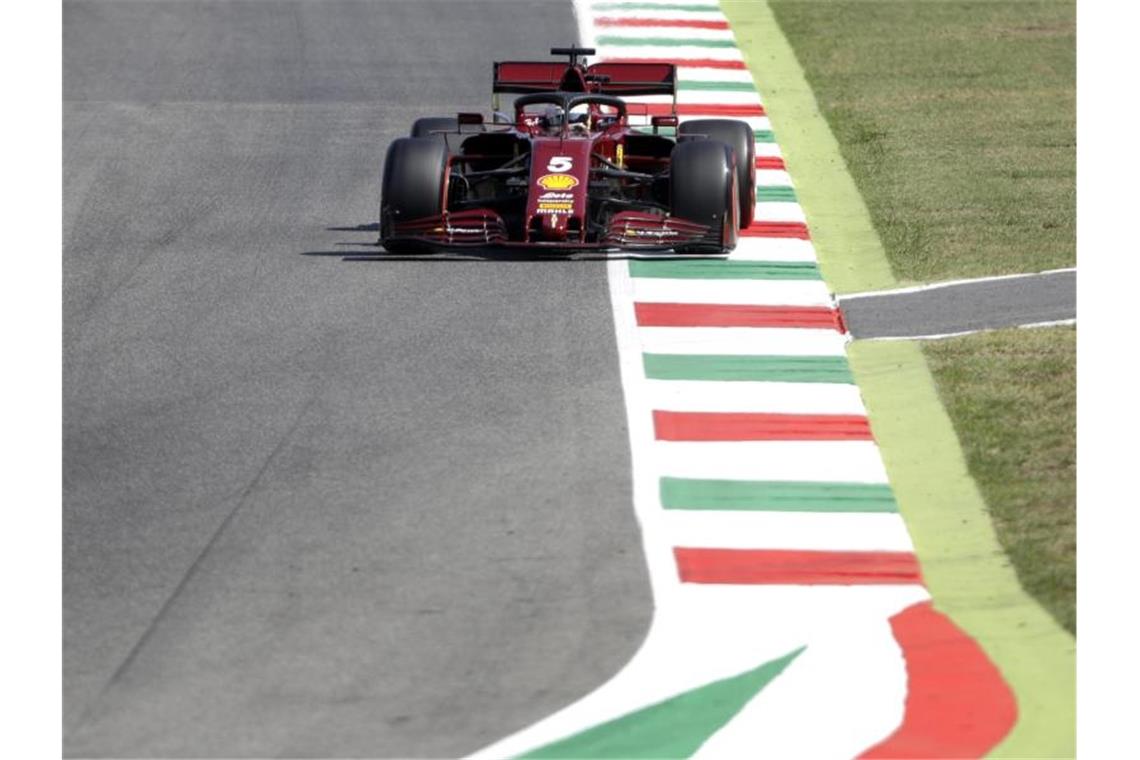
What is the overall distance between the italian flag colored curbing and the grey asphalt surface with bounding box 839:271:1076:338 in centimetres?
33

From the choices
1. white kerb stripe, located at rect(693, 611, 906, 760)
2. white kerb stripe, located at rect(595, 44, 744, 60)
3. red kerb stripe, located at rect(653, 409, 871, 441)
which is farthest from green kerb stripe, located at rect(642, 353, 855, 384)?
white kerb stripe, located at rect(595, 44, 744, 60)

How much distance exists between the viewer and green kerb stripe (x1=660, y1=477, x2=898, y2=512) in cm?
1247

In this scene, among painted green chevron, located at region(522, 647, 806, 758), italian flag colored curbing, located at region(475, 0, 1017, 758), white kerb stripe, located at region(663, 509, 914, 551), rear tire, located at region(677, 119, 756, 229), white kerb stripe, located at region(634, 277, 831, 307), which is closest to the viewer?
painted green chevron, located at region(522, 647, 806, 758)

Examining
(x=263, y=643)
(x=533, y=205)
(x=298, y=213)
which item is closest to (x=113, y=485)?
(x=263, y=643)

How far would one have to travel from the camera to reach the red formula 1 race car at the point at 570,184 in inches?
681

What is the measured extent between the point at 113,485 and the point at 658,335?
4946 mm

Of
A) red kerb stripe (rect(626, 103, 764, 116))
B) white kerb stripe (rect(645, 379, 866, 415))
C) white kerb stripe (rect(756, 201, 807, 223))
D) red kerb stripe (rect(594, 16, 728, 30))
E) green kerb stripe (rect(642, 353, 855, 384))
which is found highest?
white kerb stripe (rect(645, 379, 866, 415))

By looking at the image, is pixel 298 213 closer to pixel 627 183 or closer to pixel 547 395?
pixel 627 183

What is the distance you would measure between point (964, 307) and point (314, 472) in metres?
6.11

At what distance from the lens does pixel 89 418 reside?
13.9 metres

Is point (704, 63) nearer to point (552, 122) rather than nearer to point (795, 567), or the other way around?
point (552, 122)

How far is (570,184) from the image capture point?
1719cm

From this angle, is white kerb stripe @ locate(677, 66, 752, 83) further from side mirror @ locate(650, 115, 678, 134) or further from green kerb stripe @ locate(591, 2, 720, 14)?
side mirror @ locate(650, 115, 678, 134)

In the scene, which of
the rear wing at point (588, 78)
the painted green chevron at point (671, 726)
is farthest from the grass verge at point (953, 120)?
the painted green chevron at point (671, 726)
